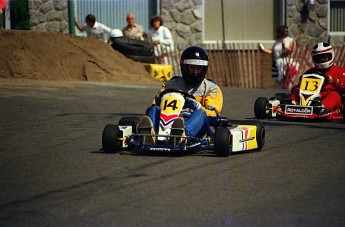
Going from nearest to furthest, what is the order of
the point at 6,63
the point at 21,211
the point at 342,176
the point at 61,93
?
the point at 21,211
the point at 342,176
the point at 61,93
the point at 6,63

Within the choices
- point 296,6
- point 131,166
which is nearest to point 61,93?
point 131,166

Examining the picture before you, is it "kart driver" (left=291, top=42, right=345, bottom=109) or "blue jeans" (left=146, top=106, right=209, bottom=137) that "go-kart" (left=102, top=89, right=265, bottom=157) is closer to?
"blue jeans" (left=146, top=106, right=209, bottom=137)

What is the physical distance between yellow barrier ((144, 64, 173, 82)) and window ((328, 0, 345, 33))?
5.24m

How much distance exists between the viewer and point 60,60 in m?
19.9

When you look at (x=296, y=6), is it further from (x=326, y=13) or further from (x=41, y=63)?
(x=41, y=63)

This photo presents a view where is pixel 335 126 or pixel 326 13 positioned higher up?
pixel 326 13

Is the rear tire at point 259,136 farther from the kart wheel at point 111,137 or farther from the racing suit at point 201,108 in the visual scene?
the kart wheel at point 111,137

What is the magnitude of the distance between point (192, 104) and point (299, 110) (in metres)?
4.00

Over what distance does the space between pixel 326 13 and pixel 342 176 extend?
17.1 metres

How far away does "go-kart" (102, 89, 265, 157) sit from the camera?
962cm

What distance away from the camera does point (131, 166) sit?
9023 mm

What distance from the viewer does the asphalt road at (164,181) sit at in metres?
6.76

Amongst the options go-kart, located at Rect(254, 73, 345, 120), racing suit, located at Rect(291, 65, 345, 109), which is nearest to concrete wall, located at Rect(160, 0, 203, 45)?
racing suit, located at Rect(291, 65, 345, 109)

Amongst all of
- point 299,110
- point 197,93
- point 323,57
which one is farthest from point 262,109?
point 197,93
